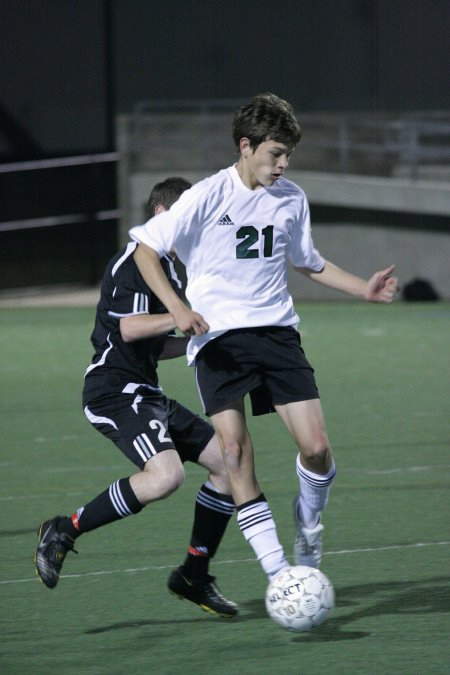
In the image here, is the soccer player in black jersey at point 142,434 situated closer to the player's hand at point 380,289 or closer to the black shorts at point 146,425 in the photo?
the black shorts at point 146,425

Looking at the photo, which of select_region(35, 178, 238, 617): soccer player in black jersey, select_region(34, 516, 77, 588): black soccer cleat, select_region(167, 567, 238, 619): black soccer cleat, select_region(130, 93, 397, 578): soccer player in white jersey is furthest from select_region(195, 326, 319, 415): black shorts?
select_region(34, 516, 77, 588): black soccer cleat

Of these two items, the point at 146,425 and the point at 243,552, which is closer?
the point at 146,425

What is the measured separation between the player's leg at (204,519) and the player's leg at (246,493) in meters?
0.32

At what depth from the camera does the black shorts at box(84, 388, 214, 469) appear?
16.4 feet

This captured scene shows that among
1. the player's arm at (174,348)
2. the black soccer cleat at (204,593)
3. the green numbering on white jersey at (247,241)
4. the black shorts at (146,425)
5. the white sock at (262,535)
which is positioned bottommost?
the black soccer cleat at (204,593)

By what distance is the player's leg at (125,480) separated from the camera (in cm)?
495

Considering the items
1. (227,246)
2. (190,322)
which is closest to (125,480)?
(190,322)

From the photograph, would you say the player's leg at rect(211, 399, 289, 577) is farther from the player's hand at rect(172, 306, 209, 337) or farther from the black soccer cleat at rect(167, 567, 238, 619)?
the player's hand at rect(172, 306, 209, 337)

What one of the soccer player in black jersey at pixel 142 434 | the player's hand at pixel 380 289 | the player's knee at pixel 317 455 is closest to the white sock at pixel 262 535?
the player's knee at pixel 317 455

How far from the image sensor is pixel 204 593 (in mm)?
5004

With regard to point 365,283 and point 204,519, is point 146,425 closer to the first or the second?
point 204,519

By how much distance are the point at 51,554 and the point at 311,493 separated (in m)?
1.04

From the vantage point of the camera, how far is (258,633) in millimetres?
4738

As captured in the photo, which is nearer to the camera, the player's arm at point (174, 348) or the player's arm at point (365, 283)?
the player's arm at point (365, 283)
